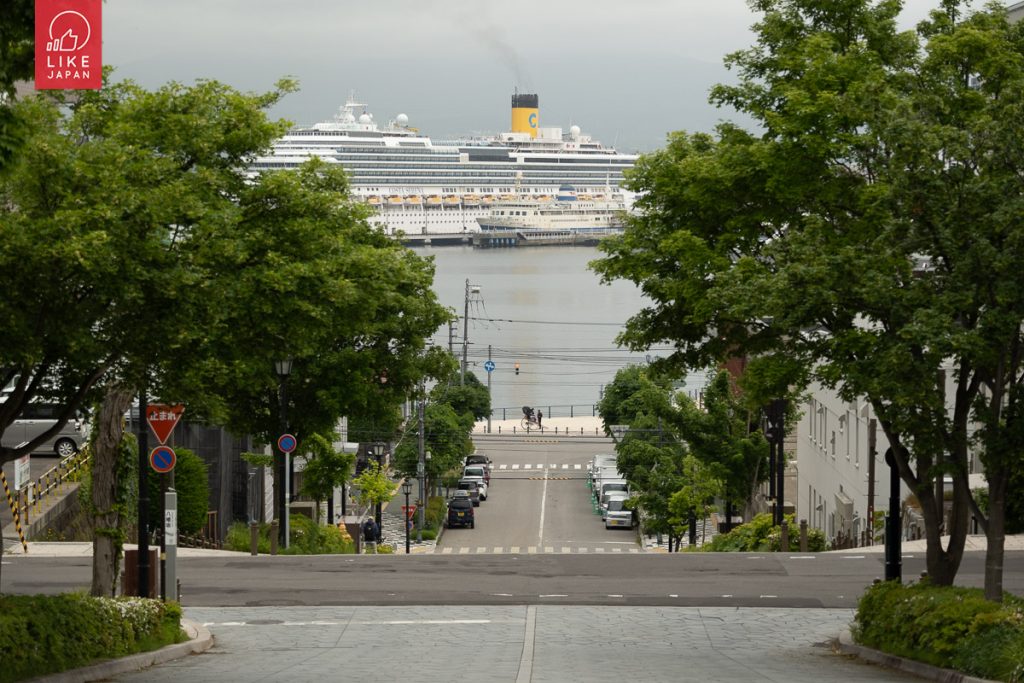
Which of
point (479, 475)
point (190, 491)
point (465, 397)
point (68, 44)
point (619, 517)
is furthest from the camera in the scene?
point (465, 397)

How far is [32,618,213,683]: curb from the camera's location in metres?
13.1

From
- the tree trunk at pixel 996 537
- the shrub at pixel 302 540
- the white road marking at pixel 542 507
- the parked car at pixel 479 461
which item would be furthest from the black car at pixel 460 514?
the tree trunk at pixel 996 537

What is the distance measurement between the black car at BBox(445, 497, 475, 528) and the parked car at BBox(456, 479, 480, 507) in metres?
5.00

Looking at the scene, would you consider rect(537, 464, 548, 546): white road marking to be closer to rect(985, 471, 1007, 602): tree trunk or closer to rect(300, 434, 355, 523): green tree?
rect(300, 434, 355, 523): green tree

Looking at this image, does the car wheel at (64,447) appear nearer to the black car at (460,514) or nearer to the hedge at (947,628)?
the black car at (460,514)

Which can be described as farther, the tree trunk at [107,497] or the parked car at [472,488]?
the parked car at [472,488]

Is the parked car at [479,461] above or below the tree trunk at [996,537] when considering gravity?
below

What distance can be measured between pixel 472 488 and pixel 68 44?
47.7 metres

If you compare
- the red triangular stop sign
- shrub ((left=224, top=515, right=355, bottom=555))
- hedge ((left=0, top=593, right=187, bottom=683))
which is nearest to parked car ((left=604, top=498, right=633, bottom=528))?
shrub ((left=224, top=515, right=355, bottom=555))

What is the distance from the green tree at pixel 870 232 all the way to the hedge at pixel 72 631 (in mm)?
7117

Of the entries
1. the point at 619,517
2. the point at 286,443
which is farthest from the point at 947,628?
the point at 619,517

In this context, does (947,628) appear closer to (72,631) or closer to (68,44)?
(72,631)

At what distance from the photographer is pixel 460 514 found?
172 feet

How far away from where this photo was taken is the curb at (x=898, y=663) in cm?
1342
